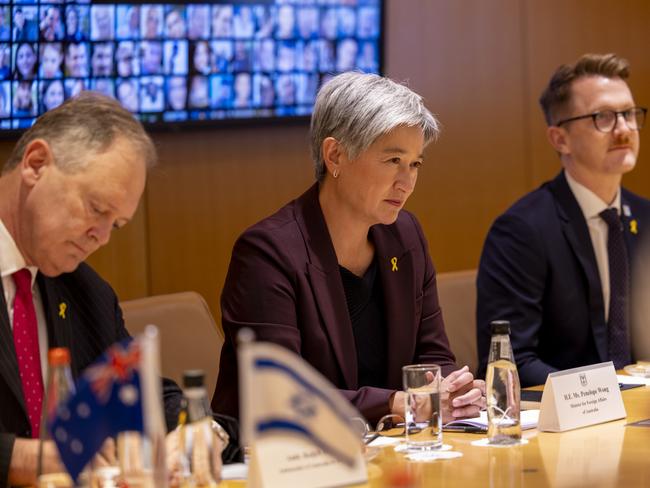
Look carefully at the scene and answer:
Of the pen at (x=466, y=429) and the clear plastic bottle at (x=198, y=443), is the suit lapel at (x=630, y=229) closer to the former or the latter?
the pen at (x=466, y=429)

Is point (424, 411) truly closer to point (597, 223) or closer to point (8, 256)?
point (8, 256)

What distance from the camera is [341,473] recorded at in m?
2.01

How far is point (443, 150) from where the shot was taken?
17.3ft

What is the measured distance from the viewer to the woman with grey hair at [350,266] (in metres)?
3.01

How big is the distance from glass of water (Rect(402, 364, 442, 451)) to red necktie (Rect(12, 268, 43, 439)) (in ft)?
2.63

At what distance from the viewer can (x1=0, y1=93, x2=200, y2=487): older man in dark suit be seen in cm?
237

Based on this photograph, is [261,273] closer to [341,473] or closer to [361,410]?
[361,410]

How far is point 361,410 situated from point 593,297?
1.36 meters

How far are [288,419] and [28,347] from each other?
96 cm

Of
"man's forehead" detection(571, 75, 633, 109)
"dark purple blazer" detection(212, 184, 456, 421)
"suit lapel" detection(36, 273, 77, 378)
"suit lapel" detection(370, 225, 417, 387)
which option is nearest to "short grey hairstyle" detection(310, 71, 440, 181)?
"dark purple blazer" detection(212, 184, 456, 421)

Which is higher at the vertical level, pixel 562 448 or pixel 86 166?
pixel 86 166

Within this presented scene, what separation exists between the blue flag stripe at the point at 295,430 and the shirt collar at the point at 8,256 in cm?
101

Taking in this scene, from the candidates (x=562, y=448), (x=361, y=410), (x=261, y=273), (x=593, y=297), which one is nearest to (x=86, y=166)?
(x=261, y=273)

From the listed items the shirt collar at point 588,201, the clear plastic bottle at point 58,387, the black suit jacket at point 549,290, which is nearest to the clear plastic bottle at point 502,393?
the clear plastic bottle at point 58,387
